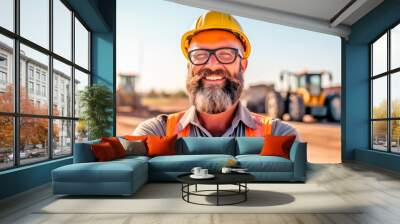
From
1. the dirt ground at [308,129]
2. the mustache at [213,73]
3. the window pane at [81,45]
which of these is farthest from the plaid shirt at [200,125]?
the window pane at [81,45]

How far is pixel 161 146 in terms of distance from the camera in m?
6.50

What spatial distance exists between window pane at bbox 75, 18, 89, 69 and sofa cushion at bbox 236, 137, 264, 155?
363 centimetres

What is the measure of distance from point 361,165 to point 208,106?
360cm

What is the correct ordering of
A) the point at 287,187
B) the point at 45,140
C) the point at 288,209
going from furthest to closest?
the point at 45,140
the point at 287,187
the point at 288,209

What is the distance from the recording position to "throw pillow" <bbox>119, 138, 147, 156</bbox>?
21.0ft

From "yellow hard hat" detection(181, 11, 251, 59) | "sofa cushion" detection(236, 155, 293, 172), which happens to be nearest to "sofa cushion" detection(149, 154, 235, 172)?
"sofa cushion" detection(236, 155, 293, 172)

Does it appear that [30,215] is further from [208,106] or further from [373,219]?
[208,106]

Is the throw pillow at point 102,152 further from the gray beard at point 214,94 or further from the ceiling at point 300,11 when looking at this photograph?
the ceiling at point 300,11

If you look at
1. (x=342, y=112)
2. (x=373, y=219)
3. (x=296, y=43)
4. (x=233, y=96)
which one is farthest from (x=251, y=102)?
(x=373, y=219)

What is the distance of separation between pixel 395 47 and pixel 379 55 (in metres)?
0.86

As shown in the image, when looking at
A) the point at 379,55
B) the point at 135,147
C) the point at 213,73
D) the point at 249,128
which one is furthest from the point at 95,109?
the point at 379,55

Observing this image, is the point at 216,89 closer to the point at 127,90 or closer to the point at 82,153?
the point at 127,90

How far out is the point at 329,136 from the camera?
9266mm

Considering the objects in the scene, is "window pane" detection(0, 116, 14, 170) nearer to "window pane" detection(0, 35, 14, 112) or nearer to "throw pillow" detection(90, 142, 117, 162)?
"window pane" detection(0, 35, 14, 112)
